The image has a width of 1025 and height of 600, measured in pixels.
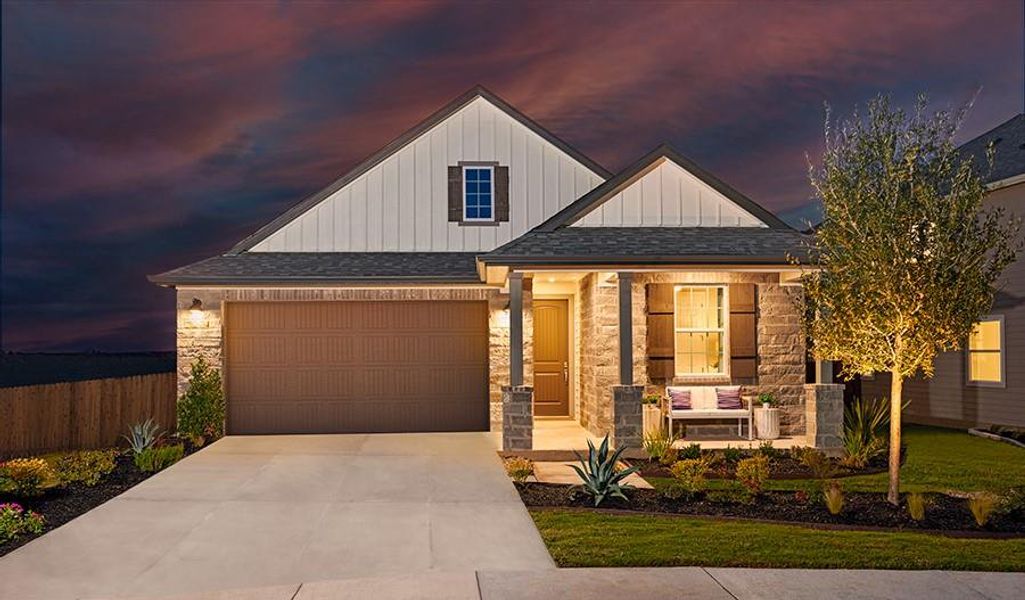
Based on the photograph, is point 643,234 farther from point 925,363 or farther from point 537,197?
point 925,363

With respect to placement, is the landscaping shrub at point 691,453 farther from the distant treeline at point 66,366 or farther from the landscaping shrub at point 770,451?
the distant treeline at point 66,366

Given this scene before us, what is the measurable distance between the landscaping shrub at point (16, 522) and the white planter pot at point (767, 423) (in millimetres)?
9987

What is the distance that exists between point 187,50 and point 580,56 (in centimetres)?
805

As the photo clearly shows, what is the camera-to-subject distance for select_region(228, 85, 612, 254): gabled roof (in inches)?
674

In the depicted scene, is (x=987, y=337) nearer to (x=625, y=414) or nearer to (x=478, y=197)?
(x=625, y=414)

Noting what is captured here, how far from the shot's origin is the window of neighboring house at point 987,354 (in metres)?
17.1

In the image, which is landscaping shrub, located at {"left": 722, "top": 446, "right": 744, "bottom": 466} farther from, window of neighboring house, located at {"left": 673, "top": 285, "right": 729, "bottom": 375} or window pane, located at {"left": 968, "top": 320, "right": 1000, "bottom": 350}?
window pane, located at {"left": 968, "top": 320, "right": 1000, "bottom": 350}

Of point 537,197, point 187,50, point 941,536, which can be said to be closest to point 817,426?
point 941,536

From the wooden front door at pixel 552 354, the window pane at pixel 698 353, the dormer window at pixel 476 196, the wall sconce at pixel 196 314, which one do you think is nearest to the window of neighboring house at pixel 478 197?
the dormer window at pixel 476 196

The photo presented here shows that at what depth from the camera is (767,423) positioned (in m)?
14.1

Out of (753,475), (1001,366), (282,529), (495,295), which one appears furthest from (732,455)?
(1001,366)

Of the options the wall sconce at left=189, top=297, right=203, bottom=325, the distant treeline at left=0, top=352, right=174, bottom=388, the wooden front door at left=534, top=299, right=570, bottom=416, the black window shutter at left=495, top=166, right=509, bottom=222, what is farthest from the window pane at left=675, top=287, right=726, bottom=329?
the distant treeline at left=0, top=352, right=174, bottom=388

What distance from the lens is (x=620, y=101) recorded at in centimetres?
2164

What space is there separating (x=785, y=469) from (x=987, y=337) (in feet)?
26.0
